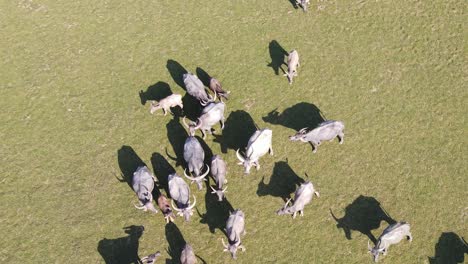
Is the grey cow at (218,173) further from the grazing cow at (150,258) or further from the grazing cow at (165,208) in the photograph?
the grazing cow at (150,258)

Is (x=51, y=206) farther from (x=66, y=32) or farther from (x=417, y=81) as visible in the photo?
(x=417, y=81)

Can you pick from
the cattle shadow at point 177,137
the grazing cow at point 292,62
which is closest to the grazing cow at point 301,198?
the cattle shadow at point 177,137

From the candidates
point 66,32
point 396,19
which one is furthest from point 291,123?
point 66,32

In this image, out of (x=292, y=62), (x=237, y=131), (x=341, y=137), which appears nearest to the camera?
(x=341, y=137)

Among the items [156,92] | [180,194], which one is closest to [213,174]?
[180,194]

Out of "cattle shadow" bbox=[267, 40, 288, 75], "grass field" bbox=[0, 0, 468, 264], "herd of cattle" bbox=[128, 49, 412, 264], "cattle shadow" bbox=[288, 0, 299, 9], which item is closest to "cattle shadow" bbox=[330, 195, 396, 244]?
"grass field" bbox=[0, 0, 468, 264]

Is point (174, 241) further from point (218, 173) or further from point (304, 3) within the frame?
point (304, 3)
